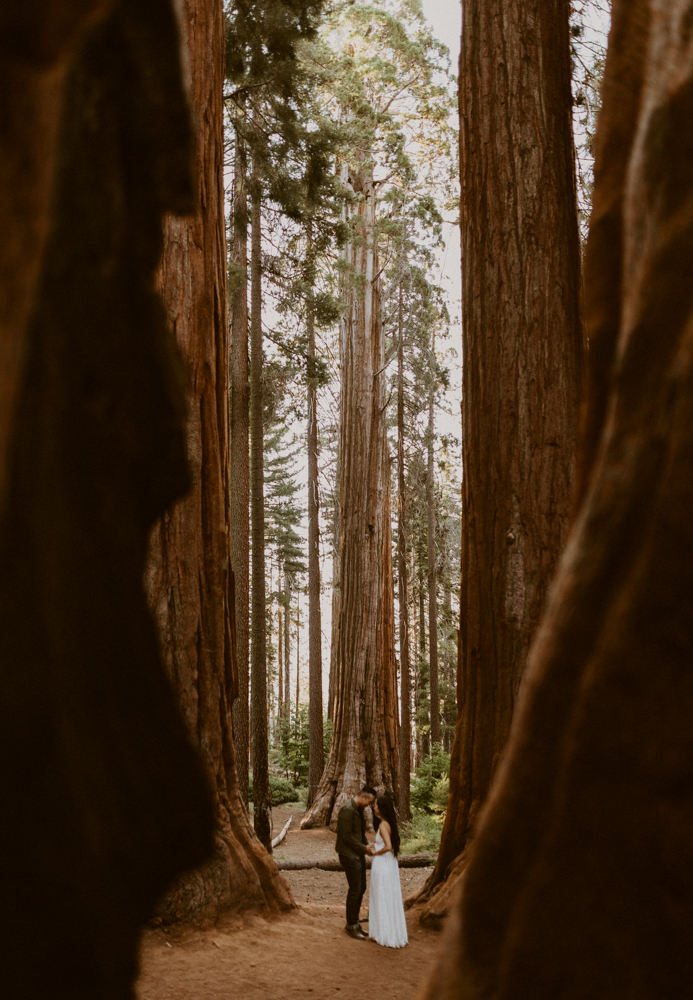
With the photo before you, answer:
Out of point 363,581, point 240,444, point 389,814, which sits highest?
point 240,444

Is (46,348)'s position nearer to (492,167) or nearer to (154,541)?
(154,541)

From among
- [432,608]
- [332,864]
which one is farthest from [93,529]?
[432,608]

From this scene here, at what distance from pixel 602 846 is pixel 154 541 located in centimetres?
480

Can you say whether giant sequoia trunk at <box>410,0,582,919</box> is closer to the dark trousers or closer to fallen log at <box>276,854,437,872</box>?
the dark trousers

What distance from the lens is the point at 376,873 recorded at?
6.80 m

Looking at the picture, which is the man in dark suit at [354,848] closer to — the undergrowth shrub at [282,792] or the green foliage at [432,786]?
the green foliage at [432,786]

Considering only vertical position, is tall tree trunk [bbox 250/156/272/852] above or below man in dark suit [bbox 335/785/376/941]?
above

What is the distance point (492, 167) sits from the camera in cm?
646

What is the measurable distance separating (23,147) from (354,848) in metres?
7.36

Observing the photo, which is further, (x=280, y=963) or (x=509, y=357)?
(x=509, y=357)

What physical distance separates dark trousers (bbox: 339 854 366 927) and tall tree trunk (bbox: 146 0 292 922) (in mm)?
817

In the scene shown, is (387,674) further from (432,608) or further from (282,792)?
(432,608)

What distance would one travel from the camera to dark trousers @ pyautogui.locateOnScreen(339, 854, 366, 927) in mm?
6582

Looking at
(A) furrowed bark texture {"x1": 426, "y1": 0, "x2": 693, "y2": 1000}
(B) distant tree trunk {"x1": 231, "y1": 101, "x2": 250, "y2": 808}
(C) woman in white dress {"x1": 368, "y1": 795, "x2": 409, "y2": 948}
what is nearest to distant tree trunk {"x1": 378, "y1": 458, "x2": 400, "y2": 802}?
(B) distant tree trunk {"x1": 231, "y1": 101, "x2": 250, "y2": 808}
